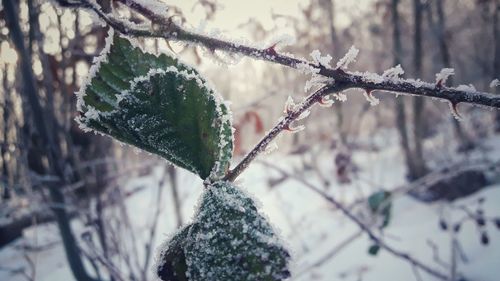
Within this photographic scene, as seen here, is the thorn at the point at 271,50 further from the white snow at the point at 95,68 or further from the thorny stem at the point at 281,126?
the white snow at the point at 95,68

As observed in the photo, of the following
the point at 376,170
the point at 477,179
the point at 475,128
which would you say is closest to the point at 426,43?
the point at 475,128

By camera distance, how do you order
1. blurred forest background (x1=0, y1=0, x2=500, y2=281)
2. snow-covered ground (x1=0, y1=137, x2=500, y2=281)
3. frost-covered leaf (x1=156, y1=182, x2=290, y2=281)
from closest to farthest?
frost-covered leaf (x1=156, y1=182, x2=290, y2=281) → blurred forest background (x1=0, y1=0, x2=500, y2=281) → snow-covered ground (x1=0, y1=137, x2=500, y2=281)

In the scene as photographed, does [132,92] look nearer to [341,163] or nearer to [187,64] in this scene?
[187,64]

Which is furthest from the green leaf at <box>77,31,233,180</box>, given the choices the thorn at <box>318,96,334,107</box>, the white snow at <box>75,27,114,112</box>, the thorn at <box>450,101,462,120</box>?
the thorn at <box>450,101,462,120</box>

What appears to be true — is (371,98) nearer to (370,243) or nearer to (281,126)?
(281,126)

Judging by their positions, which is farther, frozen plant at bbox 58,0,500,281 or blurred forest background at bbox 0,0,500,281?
blurred forest background at bbox 0,0,500,281

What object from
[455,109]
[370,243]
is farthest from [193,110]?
[370,243]

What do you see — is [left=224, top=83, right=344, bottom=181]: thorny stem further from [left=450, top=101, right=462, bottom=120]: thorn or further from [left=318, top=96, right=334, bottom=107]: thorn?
[left=450, top=101, right=462, bottom=120]: thorn

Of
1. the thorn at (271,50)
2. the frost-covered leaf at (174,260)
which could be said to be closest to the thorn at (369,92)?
the thorn at (271,50)
